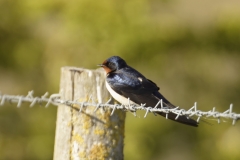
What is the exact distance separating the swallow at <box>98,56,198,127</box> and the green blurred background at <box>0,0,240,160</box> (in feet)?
9.39

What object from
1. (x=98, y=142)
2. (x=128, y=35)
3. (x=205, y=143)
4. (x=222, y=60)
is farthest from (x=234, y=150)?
(x=98, y=142)

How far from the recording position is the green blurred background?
5938mm

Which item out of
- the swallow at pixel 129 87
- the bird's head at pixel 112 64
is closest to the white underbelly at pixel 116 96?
the swallow at pixel 129 87

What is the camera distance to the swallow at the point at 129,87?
2584 mm

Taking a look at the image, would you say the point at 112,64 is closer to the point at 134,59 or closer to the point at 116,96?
the point at 116,96

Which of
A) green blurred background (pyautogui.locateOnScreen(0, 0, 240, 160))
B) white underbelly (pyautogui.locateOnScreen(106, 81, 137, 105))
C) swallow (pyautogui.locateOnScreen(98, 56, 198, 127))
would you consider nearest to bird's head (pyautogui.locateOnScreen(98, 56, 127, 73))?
swallow (pyautogui.locateOnScreen(98, 56, 198, 127))

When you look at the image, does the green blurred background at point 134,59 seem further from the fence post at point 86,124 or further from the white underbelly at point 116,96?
the fence post at point 86,124

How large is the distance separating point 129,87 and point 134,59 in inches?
124

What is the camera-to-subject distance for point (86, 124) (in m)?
2.29

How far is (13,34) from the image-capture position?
6.61 m

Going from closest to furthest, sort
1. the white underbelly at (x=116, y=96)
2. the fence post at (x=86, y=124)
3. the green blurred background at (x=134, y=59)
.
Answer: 1. the fence post at (x=86, y=124)
2. the white underbelly at (x=116, y=96)
3. the green blurred background at (x=134, y=59)

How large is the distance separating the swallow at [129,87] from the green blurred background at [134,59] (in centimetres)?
286

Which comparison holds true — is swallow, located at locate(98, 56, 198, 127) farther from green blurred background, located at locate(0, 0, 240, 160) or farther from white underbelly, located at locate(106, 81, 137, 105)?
green blurred background, located at locate(0, 0, 240, 160)

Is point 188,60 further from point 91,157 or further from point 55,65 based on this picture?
point 91,157
